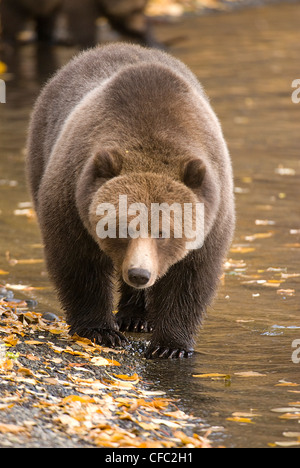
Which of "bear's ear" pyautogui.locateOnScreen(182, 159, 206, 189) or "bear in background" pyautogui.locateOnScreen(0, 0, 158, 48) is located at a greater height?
"bear in background" pyautogui.locateOnScreen(0, 0, 158, 48)

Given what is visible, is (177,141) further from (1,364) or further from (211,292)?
(1,364)

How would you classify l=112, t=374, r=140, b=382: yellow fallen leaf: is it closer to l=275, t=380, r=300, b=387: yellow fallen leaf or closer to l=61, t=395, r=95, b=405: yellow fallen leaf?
l=61, t=395, r=95, b=405: yellow fallen leaf

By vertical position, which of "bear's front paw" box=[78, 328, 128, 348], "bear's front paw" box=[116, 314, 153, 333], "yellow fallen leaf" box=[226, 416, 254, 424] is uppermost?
"bear's front paw" box=[116, 314, 153, 333]

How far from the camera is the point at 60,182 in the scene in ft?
21.5

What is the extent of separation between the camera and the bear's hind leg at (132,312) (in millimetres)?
7527

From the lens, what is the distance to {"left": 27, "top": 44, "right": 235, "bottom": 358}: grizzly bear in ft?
19.1

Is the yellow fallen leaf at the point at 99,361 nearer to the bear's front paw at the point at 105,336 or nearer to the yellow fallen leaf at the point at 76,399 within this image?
the bear's front paw at the point at 105,336

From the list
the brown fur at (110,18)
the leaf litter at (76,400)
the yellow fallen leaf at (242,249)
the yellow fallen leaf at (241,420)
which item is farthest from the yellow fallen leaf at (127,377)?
the brown fur at (110,18)

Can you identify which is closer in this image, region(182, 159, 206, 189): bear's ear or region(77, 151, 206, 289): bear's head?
region(77, 151, 206, 289): bear's head

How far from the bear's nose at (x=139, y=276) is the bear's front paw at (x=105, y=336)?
120cm

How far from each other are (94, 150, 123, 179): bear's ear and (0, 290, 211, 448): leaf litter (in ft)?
4.07

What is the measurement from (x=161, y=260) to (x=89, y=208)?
0.55m

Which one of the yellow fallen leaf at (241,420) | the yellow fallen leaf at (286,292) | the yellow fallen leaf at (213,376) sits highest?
the yellow fallen leaf at (286,292)

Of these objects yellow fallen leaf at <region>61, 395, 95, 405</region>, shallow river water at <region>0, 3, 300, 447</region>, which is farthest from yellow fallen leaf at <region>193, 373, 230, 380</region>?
yellow fallen leaf at <region>61, 395, 95, 405</region>
